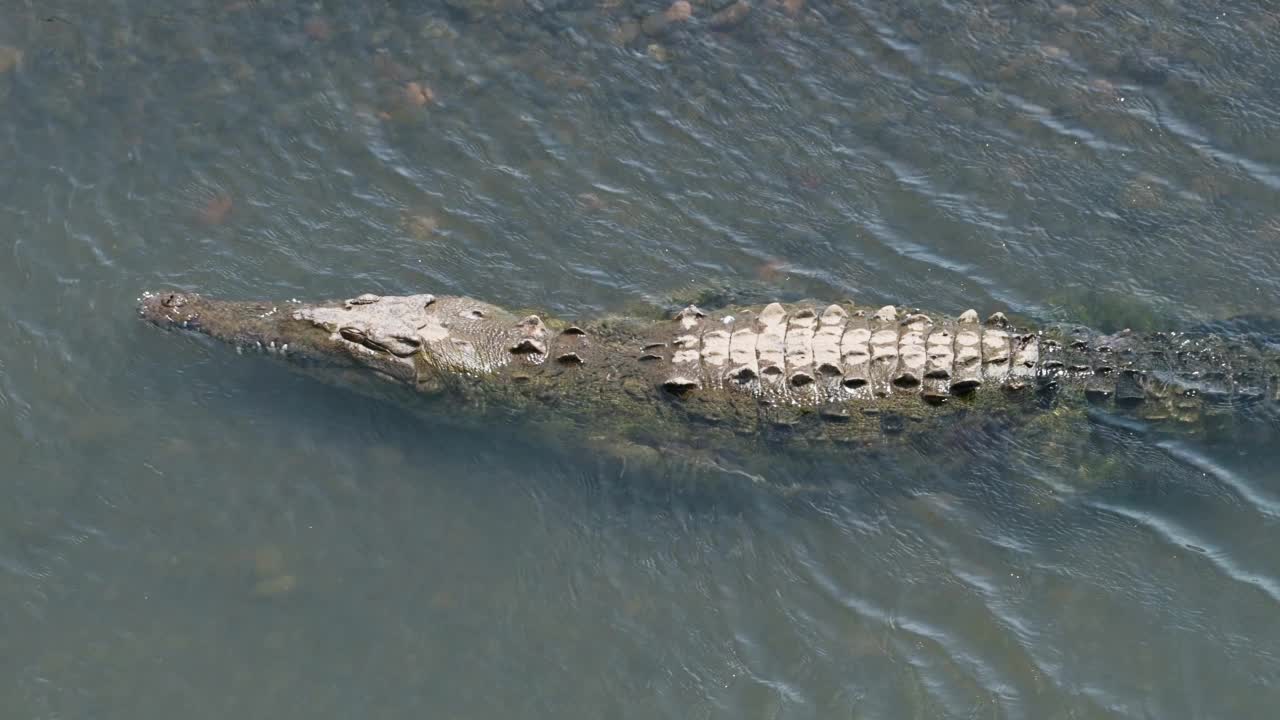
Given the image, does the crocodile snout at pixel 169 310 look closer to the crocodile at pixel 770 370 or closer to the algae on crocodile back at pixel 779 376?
the crocodile at pixel 770 370

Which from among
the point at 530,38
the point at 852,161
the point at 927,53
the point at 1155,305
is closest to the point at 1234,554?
the point at 1155,305

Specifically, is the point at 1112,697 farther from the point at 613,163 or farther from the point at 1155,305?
the point at 613,163

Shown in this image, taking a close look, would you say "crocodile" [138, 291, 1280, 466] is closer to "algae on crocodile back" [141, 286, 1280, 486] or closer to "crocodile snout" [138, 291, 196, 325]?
"algae on crocodile back" [141, 286, 1280, 486]

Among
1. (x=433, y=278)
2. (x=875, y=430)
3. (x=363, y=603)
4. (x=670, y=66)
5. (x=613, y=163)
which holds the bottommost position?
(x=363, y=603)

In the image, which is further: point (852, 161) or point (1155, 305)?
point (852, 161)

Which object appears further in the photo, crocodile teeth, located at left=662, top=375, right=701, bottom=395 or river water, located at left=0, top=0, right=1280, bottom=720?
crocodile teeth, located at left=662, top=375, right=701, bottom=395

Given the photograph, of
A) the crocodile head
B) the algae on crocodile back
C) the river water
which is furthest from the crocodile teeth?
the crocodile head
